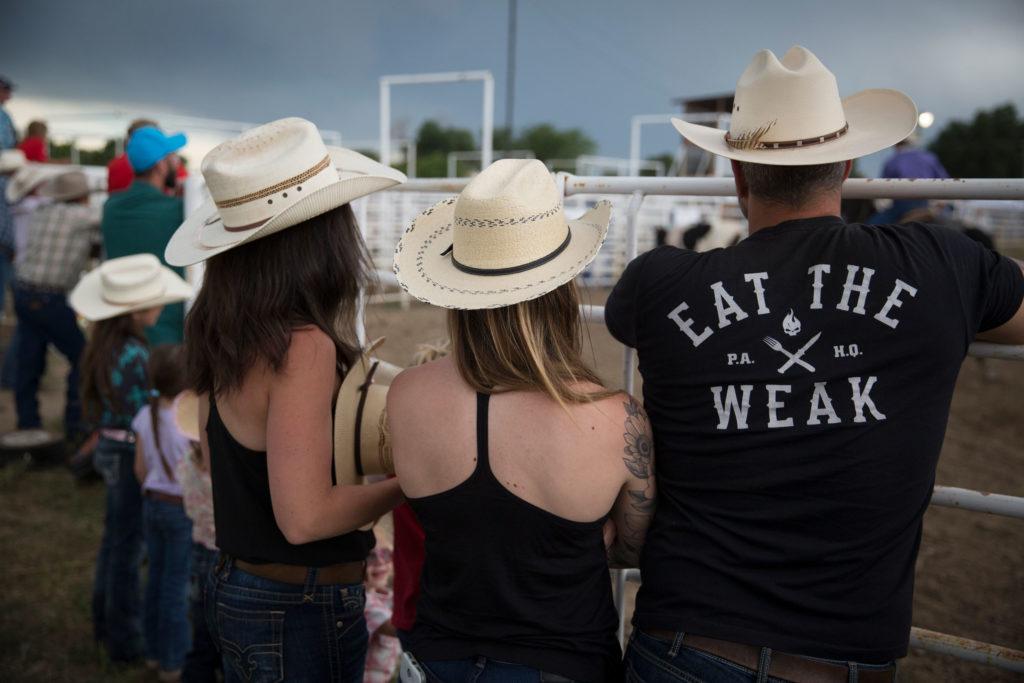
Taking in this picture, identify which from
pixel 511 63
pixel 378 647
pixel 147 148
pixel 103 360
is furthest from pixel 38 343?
pixel 511 63

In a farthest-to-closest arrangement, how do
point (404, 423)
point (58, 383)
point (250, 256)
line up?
point (58, 383) < point (250, 256) < point (404, 423)

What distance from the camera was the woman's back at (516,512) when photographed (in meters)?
1.40

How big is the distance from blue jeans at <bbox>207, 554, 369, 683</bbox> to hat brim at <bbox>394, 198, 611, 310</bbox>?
0.78m

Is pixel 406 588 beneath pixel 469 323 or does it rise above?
beneath

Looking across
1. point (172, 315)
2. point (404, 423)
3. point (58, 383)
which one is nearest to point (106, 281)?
point (172, 315)

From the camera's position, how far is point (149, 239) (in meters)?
4.25

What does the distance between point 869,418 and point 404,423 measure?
0.87m

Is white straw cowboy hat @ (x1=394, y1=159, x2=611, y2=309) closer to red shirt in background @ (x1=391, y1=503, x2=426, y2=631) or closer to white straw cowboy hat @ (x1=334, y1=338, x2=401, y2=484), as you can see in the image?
white straw cowboy hat @ (x1=334, y1=338, x2=401, y2=484)

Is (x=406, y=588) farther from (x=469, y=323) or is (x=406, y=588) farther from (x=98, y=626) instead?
(x=98, y=626)

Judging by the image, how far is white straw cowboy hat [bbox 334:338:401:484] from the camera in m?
1.79

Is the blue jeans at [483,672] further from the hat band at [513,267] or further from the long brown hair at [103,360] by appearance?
the long brown hair at [103,360]

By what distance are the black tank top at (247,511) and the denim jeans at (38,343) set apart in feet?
15.2

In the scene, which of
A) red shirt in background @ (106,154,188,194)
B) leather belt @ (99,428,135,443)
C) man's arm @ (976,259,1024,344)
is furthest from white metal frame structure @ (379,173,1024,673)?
red shirt in background @ (106,154,188,194)

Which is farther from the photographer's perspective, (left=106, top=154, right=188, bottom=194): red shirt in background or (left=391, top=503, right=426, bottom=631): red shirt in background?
(left=106, top=154, right=188, bottom=194): red shirt in background
